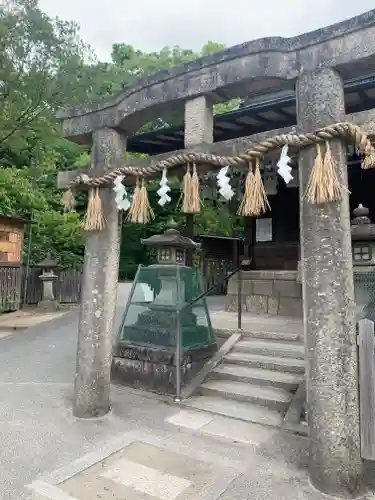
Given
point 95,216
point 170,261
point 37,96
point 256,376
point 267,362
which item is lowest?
point 256,376

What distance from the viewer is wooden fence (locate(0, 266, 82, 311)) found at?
508 inches

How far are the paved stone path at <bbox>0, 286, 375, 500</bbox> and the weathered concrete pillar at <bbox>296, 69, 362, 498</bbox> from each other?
317 millimetres

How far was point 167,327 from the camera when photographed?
18.6ft

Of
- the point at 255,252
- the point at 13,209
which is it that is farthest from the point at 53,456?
the point at 13,209

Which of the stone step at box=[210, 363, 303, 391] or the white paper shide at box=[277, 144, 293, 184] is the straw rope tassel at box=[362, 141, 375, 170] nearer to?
the white paper shide at box=[277, 144, 293, 184]

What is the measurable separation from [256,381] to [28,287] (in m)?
11.6

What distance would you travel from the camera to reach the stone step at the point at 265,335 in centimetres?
613

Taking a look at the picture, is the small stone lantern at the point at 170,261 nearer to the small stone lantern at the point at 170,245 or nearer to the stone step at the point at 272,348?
the small stone lantern at the point at 170,245

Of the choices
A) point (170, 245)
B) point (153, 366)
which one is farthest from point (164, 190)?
point (170, 245)

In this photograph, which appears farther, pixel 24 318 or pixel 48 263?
pixel 48 263

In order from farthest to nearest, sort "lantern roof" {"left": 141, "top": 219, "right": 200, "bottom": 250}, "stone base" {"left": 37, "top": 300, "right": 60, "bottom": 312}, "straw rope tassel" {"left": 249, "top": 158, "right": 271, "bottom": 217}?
"stone base" {"left": 37, "top": 300, "right": 60, "bottom": 312} < "lantern roof" {"left": 141, "top": 219, "right": 200, "bottom": 250} < "straw rope tassel" {"left": 249, "top": 158, "right": 271, "bottom": 217}

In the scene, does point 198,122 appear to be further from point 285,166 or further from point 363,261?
point 363,261

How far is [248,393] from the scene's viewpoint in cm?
498

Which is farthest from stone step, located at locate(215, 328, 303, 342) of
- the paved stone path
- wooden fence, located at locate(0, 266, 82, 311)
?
wooden fence, located at locate(0, 266, 82, 311)
